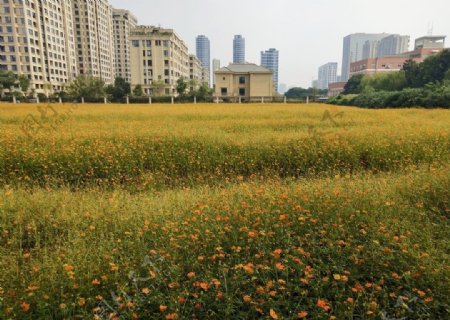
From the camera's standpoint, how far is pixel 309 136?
30.9ft

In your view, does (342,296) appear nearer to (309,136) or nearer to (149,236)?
(149,236)

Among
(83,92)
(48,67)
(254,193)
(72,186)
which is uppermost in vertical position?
(48,67)

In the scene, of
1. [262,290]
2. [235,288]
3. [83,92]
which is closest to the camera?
[262,290]

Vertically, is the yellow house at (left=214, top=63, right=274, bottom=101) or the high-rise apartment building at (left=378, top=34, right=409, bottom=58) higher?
the high-rise apartment building at (left=378, top=34, right=409, bottom=58)

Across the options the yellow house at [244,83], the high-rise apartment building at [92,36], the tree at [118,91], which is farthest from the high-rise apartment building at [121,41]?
the yellow house at [244,83]

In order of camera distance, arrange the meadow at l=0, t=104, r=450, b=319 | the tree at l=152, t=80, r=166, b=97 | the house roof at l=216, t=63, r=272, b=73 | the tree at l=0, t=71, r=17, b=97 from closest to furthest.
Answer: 1. the meadow at l=0, t=104, r=450, b=319
2. the tree at l=0, t=71, r=17, b=97
3. the house roof at l=216, t=63, r=272, b=73
4. the tree at l=152, t=80, r=166, b=97

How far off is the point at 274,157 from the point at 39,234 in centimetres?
575

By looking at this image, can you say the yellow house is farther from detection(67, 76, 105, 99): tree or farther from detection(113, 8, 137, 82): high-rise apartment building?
detection(113, 8, 137, 82): high-rise apartment building

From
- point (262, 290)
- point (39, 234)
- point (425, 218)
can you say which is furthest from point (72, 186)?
point (425, 218)

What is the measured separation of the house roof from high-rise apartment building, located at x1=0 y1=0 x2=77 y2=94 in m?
42.1

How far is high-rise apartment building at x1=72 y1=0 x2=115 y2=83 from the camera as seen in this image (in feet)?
297

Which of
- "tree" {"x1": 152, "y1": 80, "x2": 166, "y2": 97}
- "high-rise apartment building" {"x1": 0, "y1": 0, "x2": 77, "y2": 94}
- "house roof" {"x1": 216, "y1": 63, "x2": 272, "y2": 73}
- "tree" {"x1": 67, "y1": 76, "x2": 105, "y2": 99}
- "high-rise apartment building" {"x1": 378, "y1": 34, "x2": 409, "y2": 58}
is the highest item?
"high-rise apartment building" {"x1": 378, "y1": 34, "x2": 409, "y2": 58}

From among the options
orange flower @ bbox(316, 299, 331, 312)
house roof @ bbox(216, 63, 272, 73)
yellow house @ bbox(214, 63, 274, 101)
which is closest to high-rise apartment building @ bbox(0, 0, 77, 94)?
yellow house @ bbox(214, 63, 274, 101)

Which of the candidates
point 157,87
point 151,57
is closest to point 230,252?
point 157,87
